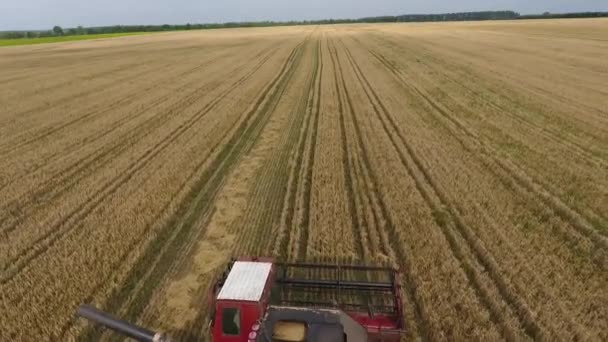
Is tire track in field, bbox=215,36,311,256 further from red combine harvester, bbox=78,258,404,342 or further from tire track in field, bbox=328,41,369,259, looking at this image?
red combine harvester, bbox=78,258,404,342

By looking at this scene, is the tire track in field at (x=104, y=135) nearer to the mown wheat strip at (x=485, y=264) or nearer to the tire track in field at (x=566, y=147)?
the mown wheat strip at (x=485, y=264)

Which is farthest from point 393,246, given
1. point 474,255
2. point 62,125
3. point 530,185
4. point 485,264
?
point 62,125

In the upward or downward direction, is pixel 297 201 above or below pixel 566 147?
above

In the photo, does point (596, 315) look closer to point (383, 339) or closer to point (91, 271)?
point (383, 339)

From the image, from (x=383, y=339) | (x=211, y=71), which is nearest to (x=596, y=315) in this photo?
(x=383, y=339)

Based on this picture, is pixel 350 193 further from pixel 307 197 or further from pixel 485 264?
pixel 485 264

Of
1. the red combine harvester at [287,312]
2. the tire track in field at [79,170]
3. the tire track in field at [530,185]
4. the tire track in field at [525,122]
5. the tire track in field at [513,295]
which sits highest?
the red combine harvester at [287,312]

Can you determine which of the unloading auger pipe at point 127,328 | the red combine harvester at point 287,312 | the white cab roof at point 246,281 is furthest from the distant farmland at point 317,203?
the unloading auger pipe at point 127,328
